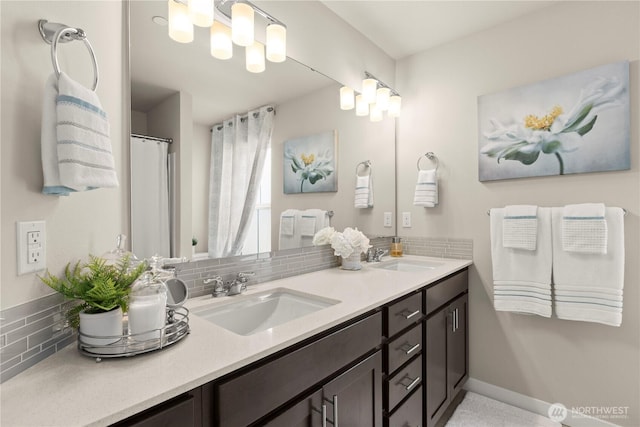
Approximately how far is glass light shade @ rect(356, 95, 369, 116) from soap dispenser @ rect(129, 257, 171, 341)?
180 centimetres

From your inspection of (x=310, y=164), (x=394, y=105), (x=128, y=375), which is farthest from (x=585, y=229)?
(x=128, y=375)

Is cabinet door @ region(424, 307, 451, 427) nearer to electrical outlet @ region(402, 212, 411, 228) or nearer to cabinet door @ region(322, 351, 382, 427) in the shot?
cabinet door @ region(322, 351, 382, 427)

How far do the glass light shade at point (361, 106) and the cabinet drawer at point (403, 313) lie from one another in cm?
133

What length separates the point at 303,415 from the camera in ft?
3.10

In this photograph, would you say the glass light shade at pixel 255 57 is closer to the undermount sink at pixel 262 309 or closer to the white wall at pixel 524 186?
the undermount sink at pixel 262 309

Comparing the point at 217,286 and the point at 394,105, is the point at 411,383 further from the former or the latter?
the point at 394,105

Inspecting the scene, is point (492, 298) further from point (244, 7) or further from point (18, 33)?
point (18, 33)

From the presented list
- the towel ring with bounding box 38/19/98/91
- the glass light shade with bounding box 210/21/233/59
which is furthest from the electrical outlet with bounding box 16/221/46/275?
the glass light shade with bounding box 210/21/233/59

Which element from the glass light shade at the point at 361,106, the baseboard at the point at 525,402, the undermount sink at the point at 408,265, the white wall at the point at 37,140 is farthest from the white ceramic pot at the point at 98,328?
the baseboard at the point at 525,402

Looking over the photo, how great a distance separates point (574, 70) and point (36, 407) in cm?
265

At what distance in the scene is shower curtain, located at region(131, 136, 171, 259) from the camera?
46.5 inches

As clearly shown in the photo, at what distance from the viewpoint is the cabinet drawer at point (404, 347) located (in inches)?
53.3

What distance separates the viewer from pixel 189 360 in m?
0.77

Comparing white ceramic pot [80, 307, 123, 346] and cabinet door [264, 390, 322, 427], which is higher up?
white ceramic pot [80, 307, 123, 346]
